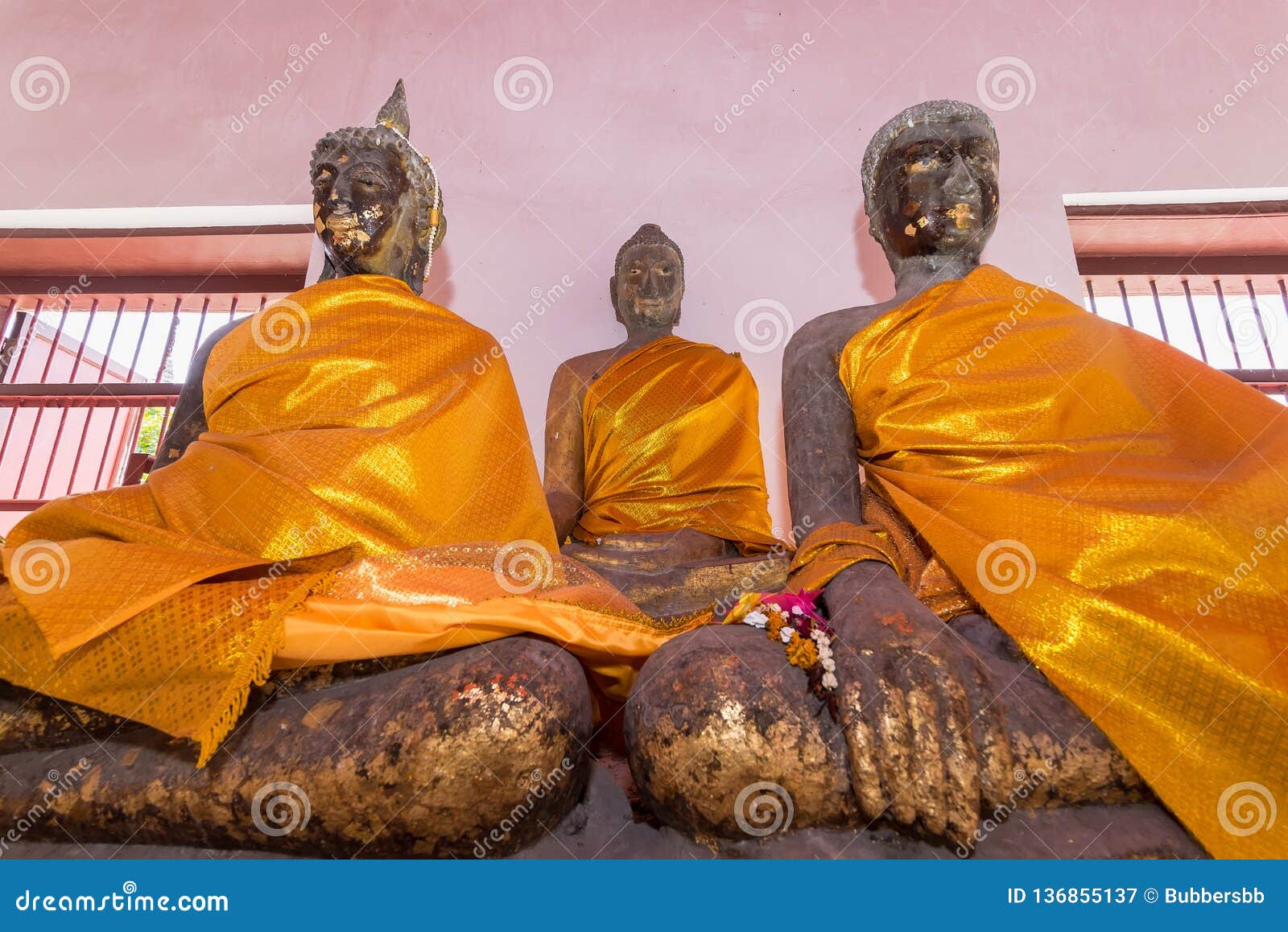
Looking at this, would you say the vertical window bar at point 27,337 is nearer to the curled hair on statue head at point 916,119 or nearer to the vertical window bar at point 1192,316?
the curled hair on statue head at point 916,119

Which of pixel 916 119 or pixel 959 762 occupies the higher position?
pixel 916 119

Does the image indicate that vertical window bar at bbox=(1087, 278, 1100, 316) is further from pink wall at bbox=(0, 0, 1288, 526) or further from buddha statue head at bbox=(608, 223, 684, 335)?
buddha statue head at bbox=(608, 223, 684, 335)

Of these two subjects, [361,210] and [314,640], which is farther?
[361,210]

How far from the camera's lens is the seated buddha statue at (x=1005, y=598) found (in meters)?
1.38

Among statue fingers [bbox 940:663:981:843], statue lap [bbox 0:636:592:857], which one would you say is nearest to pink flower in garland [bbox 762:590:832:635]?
statue fingers [bbox 940:663:981:843]

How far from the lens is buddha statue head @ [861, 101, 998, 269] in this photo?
101 inches

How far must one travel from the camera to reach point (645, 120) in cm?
405

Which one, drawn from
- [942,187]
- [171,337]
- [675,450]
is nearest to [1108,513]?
[942,187]

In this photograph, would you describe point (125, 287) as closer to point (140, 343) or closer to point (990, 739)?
point (140, 343)

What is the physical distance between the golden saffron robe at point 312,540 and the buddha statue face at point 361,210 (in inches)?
8.2

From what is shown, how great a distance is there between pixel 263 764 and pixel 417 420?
0.87m

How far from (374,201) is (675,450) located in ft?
4.14

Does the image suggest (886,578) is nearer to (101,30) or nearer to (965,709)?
(965,709)

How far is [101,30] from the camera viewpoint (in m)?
4.21
